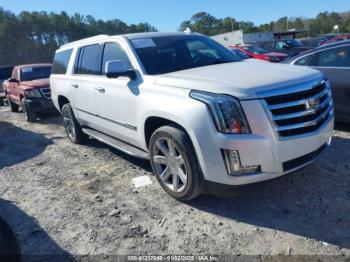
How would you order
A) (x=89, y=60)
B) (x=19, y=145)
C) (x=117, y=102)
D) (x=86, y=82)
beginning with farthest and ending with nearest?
1. (x=19, y=145)
2. (x=89, y=60)
3. (x=86, y=82)
4. (x=117, y=102)

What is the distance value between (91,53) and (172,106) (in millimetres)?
2507

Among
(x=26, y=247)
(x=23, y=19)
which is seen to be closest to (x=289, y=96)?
(x=26, y=247)

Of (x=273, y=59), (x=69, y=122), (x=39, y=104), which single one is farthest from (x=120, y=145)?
(x=273, y=59)

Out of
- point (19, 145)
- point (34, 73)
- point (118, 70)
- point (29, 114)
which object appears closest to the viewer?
point (118, 70)

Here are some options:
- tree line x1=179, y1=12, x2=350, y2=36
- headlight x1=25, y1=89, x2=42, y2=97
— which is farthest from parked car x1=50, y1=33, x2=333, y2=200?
tree line x1=179, y1=12, x2=350, y2=36

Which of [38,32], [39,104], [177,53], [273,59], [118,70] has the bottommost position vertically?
[39,104]

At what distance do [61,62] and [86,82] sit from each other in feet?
5.62

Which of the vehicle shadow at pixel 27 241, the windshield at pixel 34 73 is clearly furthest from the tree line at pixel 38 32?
the vehicle shadow at pixel 27 241

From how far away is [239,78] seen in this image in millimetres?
3369

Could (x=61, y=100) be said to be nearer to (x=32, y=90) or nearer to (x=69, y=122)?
(x=69, y=122)

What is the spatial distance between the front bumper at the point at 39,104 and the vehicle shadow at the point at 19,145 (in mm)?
761

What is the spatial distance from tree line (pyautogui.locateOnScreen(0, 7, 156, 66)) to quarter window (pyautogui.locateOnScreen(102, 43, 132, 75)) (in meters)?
55.5

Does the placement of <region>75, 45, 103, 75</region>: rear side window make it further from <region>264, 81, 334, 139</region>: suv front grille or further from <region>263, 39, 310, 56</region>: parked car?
<region>263, 39, 310, 56</region>: parked car

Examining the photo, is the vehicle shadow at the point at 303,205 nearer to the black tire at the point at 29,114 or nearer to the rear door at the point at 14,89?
the black tire at the point at 29,114
